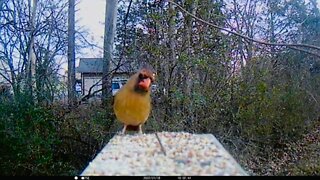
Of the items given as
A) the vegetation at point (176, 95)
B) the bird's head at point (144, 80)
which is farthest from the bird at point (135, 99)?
the vegetation at point (176, 95)

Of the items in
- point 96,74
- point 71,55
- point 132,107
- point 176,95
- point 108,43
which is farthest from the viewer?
point 71,55

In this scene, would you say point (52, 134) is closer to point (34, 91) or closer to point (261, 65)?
point (34, 91)

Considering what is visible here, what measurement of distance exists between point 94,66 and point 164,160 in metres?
3.65

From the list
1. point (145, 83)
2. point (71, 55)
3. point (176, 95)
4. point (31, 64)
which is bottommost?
point (176, 95)

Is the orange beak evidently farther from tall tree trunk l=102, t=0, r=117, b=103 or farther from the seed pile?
tall tree trunk l=102, t=0, r=117, b=103

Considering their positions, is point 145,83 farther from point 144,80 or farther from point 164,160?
point 164,160

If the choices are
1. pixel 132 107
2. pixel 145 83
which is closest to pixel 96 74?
pixel 132 107

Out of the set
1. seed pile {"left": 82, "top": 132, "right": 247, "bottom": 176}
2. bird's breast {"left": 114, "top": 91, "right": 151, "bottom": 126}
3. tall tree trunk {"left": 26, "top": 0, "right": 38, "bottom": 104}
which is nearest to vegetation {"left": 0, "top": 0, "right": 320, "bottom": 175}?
tall tree trunk {"left": 26, "top": 0, "right": 38, "bottom": 104}

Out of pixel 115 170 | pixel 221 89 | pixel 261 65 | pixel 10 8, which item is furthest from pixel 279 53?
pixel 115 170

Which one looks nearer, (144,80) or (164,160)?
(164,160)

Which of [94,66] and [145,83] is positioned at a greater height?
[145,83]

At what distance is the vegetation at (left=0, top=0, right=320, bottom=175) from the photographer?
4.48 metres

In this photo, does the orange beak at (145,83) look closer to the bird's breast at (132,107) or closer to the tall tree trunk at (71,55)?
the bird's breast at (132,107)

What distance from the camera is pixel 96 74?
509cm
